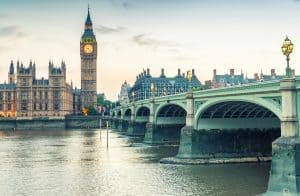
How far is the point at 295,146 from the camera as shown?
1125 inches

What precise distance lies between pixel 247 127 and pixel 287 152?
20157 mm

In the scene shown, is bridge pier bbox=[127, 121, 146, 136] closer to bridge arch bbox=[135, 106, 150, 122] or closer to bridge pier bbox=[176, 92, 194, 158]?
bridge arch bbox=[135, 106, 150, 122]

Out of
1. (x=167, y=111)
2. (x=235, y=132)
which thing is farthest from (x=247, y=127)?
(x=167, y=111)

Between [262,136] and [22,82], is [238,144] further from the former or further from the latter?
[22,82]

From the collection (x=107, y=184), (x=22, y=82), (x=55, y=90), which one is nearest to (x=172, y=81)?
(x=55, y=90)

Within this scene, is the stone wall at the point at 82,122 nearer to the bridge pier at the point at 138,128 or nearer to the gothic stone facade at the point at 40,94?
the gothic stone facade at the point at 40,94

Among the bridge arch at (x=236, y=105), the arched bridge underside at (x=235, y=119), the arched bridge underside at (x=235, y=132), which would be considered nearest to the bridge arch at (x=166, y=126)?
the arched bridge underside at (x=235, y=119)

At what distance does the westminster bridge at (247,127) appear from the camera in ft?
94.4

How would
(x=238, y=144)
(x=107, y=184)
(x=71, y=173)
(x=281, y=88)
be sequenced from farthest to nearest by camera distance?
(x=238, y=144) → (x=71, y=173) → (x=107, y=184) → (x=281, y=88)

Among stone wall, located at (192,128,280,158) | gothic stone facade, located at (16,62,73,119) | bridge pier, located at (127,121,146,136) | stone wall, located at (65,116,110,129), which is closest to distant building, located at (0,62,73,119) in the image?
gothic stone facade, located at (16,62,73,119)

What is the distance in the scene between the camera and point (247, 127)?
48.8 metres

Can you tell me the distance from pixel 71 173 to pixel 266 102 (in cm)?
1913

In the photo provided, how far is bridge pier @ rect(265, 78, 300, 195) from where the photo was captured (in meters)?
27.9

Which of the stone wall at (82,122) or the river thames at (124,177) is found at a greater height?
the stone wall at (82,122)
